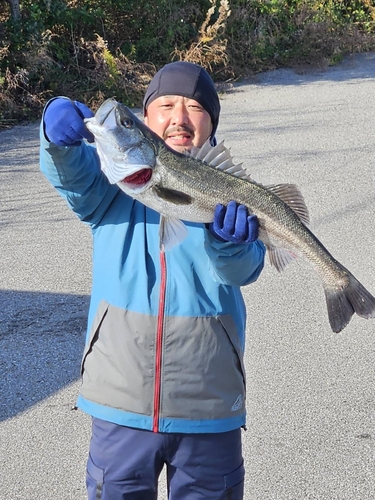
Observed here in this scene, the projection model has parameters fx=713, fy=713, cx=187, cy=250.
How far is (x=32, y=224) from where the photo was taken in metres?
7.52

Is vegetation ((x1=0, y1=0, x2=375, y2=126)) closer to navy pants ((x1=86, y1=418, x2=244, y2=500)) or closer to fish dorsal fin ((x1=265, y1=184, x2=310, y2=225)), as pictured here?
fish dorsal fin ((x1=265, y1=184, x2=310, y2=225))

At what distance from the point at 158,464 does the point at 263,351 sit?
2590 millimetres

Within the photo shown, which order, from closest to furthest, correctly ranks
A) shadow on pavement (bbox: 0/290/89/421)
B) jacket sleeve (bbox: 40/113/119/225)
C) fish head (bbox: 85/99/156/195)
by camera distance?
1. fish head (bbox: 85/99/156/195)
2. jacket sleeve (bbox: 40/113/119/225)
3. shadow on pavement (bbox: 0/290/89/421)

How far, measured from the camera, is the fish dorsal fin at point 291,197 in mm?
2651

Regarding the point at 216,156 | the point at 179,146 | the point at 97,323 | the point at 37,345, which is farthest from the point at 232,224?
the point at 37,345

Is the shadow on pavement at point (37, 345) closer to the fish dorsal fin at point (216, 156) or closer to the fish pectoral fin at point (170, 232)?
the fish pectoral fin at point (170, 232)

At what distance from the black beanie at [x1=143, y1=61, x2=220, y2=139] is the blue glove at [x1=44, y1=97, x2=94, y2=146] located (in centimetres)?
48

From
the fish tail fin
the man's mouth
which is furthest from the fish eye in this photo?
the fish tail fin

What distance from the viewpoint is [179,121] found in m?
2.80

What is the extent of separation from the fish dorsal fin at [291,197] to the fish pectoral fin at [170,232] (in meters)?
0.37

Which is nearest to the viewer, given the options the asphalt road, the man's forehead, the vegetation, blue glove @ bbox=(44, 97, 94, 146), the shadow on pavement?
blue glove @ bbox=(44, 97, 94, 146)

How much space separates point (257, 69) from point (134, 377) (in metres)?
12.2

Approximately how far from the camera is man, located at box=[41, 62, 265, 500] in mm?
2621

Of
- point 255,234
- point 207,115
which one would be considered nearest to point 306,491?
point 255,234
